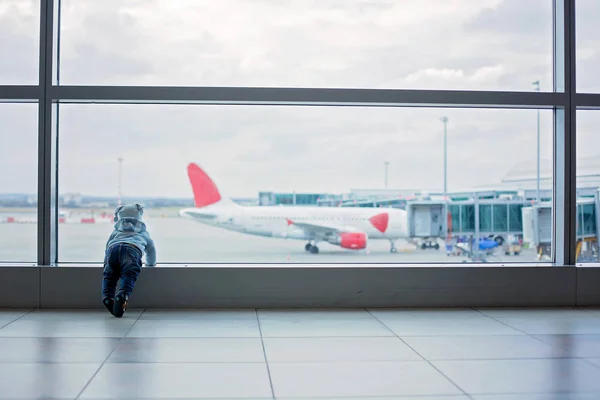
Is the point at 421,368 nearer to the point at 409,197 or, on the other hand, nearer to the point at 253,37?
the point at 409,197

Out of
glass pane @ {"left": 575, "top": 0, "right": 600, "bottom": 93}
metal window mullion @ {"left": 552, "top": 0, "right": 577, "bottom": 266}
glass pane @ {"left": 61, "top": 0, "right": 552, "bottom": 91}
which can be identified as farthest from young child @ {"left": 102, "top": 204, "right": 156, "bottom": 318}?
glass pane @ {"left": 575, "top": 0, "right": 600, "bottom": 93}

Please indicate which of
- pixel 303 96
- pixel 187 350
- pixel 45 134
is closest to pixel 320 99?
pixel 303 96

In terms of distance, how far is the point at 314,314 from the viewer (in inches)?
238

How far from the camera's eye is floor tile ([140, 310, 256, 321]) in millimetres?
5789

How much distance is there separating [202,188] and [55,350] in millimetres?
2700

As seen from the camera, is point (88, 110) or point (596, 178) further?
point (596, 178)

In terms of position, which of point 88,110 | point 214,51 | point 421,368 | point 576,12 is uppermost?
point 576,12

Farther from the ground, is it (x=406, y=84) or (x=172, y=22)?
(x=172, y=22)

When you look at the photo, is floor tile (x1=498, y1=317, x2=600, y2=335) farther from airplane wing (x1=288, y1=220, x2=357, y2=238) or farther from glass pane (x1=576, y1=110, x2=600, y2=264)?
airplane wing (x1=288, y1=220, x2=357, y2=238)

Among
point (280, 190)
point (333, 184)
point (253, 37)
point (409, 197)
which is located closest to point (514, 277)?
point (409, 197)

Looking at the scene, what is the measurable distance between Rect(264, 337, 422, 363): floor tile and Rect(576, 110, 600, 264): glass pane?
310cm

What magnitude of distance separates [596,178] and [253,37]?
13.3ft

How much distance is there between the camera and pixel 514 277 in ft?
21.5

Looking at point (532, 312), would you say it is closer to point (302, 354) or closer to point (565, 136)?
point (565, 136)
